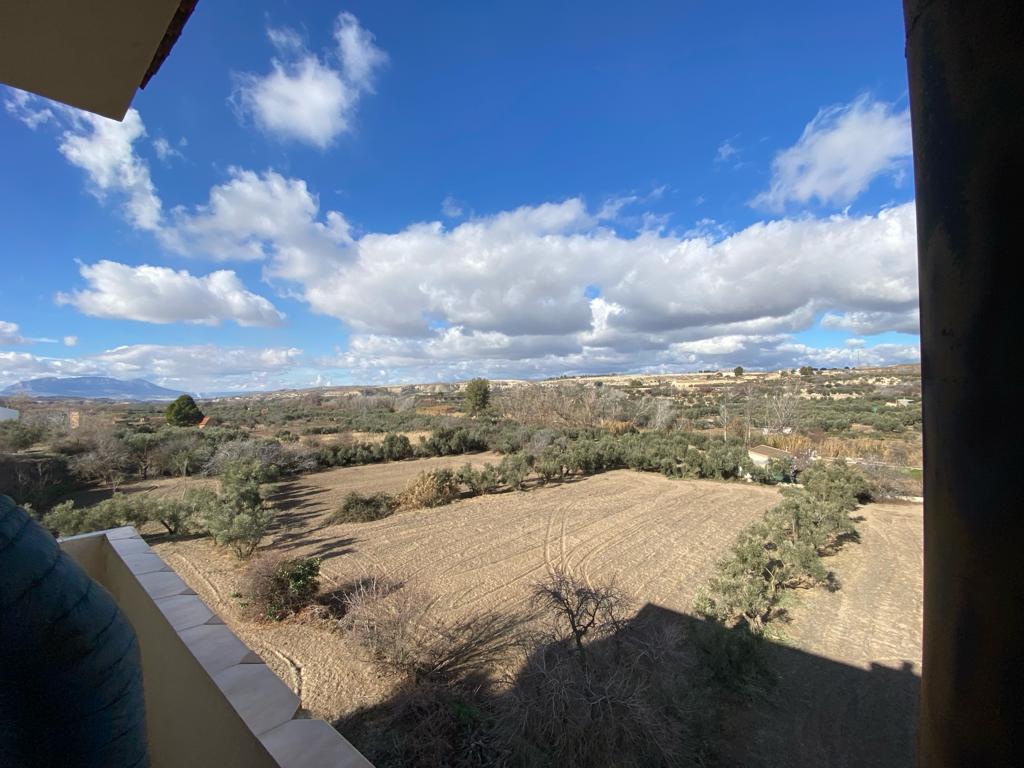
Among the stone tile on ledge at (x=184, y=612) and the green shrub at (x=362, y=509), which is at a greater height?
the stone tile on ledge at (x=184, y=612)

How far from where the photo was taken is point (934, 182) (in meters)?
0.69

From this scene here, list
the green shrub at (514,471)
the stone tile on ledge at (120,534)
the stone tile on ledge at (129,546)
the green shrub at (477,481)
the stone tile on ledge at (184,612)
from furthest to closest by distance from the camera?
the green shrub at (514,471), the green shrub at (477,481), the stone tile on ledge at (120,534), the stone tile on ledge at (129,546), the stone tile on ledge at (184,612)

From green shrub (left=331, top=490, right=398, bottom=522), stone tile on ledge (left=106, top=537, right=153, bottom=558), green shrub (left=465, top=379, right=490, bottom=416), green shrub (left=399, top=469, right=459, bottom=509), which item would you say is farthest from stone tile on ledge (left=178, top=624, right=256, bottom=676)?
green shrub (left=465, top=379, right=490, bottom=416)

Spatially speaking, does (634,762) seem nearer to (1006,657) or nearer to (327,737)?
(327,737)

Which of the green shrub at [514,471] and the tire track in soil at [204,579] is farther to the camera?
the green shrub at [514,471]

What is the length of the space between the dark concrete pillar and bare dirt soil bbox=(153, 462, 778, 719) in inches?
193

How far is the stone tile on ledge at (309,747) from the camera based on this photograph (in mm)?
1436

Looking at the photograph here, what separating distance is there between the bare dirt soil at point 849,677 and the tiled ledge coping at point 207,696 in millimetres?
3979

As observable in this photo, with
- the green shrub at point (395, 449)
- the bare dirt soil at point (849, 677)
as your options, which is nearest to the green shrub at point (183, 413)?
the green shrub at point (395, 449)

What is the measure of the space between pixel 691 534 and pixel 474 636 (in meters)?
5.73

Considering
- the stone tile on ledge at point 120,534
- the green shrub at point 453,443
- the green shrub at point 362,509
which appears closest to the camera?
the stone tile on ledge at point 120,534

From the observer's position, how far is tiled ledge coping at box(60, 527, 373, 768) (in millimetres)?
1529

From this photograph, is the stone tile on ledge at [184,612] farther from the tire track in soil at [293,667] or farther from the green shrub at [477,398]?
the green shrub at [477,398]

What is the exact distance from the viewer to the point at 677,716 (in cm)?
385
